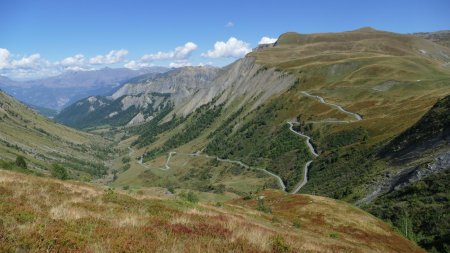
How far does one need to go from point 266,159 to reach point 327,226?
437 feet

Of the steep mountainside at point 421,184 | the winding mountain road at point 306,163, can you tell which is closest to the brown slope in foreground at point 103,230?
the steep mountainside at point 421,184

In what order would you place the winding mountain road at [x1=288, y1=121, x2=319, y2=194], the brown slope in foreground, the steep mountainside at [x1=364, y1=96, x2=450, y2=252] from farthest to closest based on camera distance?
the winding mountain road at [x1=288, y1=121, x2=319, y2=194], the steep mountainside at [x1=364, y1=96, x2=450, y2=252], the brown slope in foreground

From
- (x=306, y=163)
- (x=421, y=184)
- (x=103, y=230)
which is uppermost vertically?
(x=103, y=230)

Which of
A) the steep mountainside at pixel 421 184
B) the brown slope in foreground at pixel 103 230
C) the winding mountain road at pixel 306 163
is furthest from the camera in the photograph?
the winding mountain road at pixel 306 163

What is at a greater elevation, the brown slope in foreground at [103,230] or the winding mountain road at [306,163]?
the brown slope in foreground at [103,230]

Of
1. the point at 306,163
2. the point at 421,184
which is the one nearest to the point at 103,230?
the point at 421,184

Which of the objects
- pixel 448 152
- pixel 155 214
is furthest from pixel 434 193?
pixel 155 214

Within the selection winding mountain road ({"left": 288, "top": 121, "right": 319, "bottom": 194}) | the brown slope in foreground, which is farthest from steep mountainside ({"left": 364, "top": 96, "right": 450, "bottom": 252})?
the brown slope in foreground

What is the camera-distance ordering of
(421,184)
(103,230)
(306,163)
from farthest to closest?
(306,163), (421,184), (103,230)

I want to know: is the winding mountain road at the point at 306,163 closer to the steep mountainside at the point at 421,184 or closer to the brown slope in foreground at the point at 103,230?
the steep mountainside at the point at 421,184

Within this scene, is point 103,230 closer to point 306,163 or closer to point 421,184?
point 421,184

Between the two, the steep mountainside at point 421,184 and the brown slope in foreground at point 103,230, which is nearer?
the brown slope in foreground at point 103,230

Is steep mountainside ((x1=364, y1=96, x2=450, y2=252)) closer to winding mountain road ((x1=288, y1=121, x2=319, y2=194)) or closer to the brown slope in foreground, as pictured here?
winding mountain road ((x1=288, y1=121, x2=319, y2=194))

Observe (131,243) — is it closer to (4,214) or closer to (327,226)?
(4,214)
